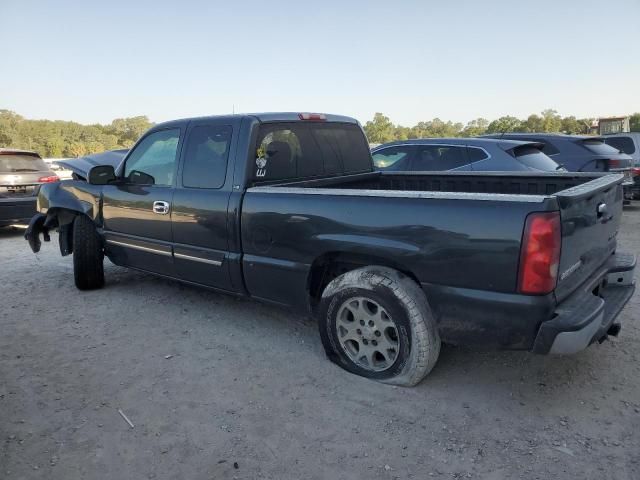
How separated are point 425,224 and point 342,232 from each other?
58 centimetres

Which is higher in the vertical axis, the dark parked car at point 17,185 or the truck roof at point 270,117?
the truck roof at point 270,117

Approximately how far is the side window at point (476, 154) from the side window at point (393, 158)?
2.82ft

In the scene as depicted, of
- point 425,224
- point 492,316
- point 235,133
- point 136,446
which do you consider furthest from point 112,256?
point 492,316

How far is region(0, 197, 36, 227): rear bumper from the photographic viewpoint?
8102mm

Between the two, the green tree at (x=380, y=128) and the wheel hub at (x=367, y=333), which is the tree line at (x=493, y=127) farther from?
the wheel hub at (x=367, y=333)

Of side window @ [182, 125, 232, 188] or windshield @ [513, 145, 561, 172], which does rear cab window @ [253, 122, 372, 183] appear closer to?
side window @ [182, 125, 232, 188]

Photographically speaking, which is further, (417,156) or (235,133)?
(417,156)

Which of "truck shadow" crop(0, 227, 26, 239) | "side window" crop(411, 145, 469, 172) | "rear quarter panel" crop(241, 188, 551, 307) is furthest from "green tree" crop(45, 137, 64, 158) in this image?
"rear quarter panel" crop(241, 188, 551, 307)

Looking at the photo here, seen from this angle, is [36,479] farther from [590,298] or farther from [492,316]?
[590,298]

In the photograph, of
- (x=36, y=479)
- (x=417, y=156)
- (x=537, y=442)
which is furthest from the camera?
(x=417, y=156)

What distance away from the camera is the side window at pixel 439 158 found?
261 inches

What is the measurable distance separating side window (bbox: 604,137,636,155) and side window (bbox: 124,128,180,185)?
10.3 metres

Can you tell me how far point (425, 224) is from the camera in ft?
8.98

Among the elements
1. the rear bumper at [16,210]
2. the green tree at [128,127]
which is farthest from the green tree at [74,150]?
the rear bumper at [16,210]
